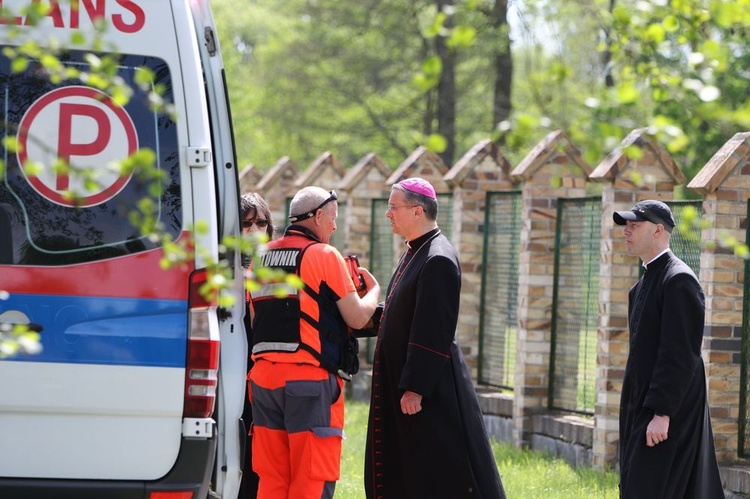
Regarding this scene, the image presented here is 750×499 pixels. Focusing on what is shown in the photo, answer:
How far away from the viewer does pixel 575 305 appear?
33.6ft

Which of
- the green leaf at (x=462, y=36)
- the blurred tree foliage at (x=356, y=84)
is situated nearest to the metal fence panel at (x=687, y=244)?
the green leaf at (x=462, y=36)

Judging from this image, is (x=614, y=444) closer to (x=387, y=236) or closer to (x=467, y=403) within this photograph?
(x=467, y=403)

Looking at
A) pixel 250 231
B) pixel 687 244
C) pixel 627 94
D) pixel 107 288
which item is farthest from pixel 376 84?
pixel 627 94

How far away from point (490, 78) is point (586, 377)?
21140 millimetres

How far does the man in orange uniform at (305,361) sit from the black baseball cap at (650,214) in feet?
Answer: 4.29

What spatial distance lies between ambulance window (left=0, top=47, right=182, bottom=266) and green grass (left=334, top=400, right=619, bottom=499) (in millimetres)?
3635

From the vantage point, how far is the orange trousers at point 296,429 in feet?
20.9

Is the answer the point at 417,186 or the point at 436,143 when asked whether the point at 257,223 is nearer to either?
the point at 417,186

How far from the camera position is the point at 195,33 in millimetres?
5395

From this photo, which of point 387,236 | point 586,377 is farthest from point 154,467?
point 387,236

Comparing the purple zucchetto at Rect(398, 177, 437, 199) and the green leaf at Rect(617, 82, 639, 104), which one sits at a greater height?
the green leaf at Rect(617, 82, 639, 104)

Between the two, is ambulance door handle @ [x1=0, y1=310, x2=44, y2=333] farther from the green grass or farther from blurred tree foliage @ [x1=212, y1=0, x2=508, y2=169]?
blurred tree foliage @ [x1=212, y1=0, x2=508, y2=169]

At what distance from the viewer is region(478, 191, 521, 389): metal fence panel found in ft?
36.7

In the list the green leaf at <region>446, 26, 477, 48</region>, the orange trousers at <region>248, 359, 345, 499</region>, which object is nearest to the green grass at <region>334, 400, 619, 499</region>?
the orange trousers at <region>248, 359, 345, 499</region>
